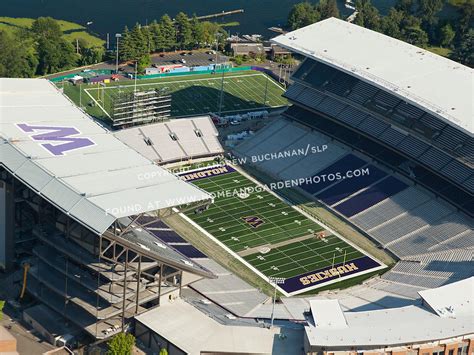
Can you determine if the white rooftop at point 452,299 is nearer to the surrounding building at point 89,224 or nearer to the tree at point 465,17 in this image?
the surrounding building at point 89,224

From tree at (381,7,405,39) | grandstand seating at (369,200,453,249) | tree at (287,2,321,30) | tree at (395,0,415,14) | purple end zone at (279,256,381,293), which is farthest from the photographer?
tree at (395,0,415,14)

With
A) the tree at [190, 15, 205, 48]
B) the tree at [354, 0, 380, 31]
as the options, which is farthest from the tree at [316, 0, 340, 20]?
the tree at [190, 15, 205, 48]

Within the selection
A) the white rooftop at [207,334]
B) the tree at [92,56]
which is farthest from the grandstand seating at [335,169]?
the tree at [92,56]

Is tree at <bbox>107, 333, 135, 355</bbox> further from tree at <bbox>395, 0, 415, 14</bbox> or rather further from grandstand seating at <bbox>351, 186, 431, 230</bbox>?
tree at <bbox>395, 0, 415, 14</bbox>

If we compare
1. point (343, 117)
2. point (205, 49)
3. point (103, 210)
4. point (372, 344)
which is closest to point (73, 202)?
point (103, 210)

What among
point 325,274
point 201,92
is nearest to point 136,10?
point 201,92

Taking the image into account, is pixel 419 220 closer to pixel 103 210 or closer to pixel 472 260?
pixel 472 260
